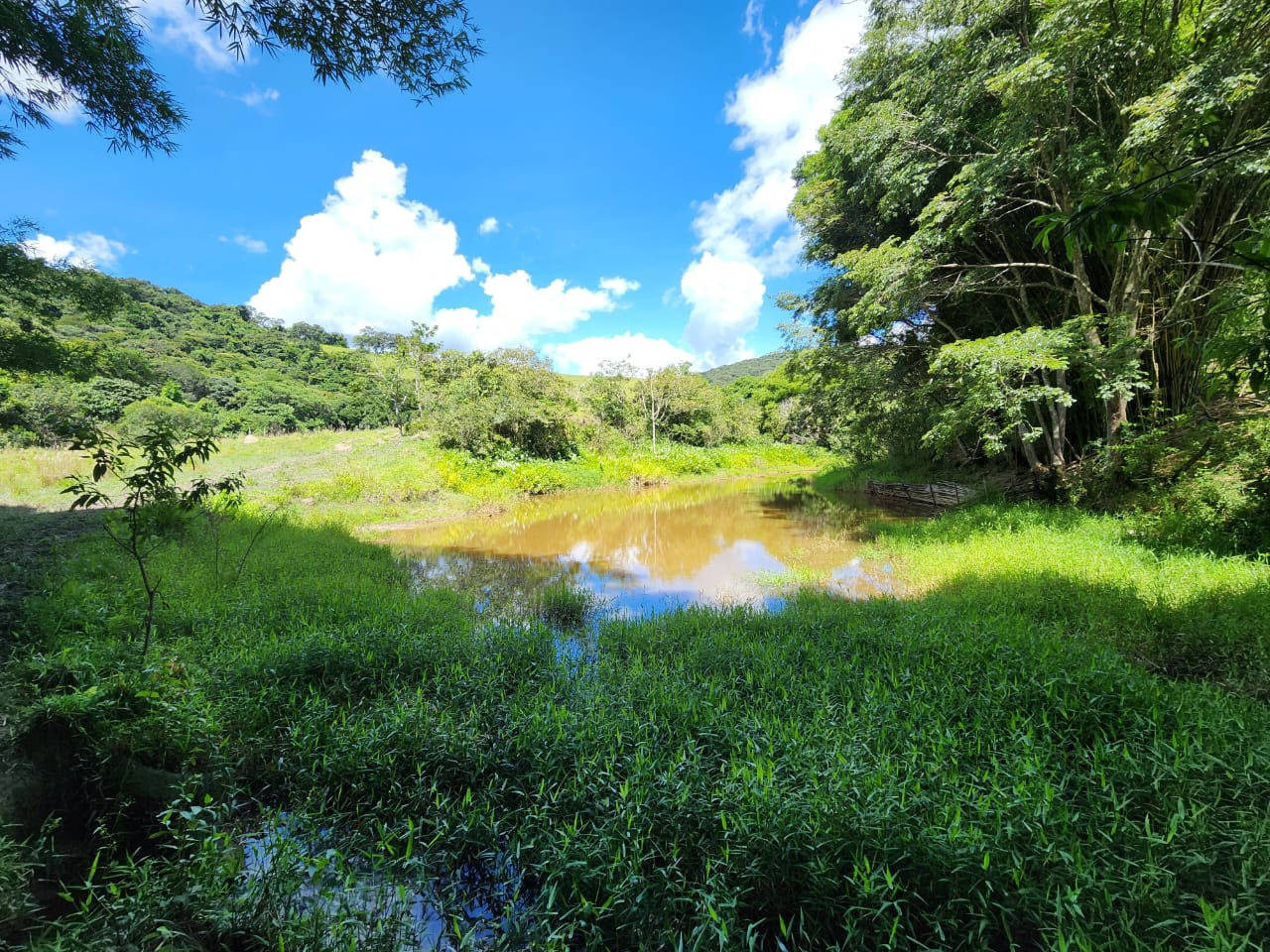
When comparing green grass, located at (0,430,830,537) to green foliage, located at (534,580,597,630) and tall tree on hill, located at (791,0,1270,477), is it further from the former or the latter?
tall tree on hill, located at (791,0,1270,477)

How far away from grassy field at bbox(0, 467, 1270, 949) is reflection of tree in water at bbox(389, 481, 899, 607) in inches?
133

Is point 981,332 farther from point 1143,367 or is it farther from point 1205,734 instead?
point 1205,734

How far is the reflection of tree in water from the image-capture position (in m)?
8.40

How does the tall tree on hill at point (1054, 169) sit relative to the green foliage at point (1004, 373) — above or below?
above

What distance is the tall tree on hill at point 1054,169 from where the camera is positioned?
5.83m

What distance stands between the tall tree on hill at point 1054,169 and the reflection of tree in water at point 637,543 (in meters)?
3.91

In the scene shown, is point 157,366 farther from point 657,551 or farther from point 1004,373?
point 1004,373

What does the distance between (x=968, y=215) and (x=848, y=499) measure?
10470 millimetres

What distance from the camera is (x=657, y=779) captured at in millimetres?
2643

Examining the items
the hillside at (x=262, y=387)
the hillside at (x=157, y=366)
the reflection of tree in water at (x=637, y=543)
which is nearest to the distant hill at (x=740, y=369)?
the hillside at (x=262, y=387)

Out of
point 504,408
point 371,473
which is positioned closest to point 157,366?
point 371,473

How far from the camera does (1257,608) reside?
13.6ft

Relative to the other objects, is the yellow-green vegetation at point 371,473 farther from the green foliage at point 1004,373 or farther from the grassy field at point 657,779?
the green foliage at point 1004,373

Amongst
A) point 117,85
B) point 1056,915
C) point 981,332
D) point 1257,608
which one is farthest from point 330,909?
point 981,332
